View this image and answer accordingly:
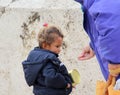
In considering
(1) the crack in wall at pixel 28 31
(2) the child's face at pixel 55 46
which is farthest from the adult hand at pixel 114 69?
(1) the crack in wall at pixel 28 31

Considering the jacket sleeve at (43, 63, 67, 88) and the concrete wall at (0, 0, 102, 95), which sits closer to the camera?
the jacket sleeve at (43, 63, 67, 88)

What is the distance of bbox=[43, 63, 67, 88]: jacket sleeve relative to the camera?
3352 millimetres

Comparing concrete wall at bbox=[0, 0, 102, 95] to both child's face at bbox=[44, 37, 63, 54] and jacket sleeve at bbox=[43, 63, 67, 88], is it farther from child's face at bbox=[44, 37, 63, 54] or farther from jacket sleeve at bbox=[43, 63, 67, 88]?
jacket sleeve at bbox=[43, 63, 67, 88]

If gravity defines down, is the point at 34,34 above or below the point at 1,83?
above

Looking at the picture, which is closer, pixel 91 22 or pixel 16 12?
pixel 91 22

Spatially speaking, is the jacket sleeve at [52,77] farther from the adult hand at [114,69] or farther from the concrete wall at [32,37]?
the adult hand at [114,69]

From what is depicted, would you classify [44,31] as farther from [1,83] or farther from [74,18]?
[1,83]

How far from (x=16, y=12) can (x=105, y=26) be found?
2406 mm

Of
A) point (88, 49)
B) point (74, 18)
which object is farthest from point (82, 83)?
point (88, 49)

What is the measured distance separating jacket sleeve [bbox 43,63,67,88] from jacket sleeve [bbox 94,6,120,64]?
3.78 ft

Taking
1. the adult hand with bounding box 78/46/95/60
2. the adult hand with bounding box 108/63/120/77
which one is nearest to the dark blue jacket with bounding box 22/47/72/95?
the adult hand with bounding box 78/46/95/60

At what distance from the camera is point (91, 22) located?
2.64 meters

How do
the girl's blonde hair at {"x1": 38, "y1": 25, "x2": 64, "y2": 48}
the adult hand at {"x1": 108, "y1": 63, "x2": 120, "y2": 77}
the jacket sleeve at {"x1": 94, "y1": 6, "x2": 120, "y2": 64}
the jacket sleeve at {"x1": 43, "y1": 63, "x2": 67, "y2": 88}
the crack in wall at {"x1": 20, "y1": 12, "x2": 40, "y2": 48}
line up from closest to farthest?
1. the jacket sleeve at {"x1": 94, "y1": 6, "x2": 120, "y2": 64}
2. the adult hand at {"x1": 108, "y1": 63, "x2": 120, "y2": 77}
3. the jacket sleeve at {"x1": 43, "y1": 63, "x2": 67, "y2": 88}
4. the girl's blonde hair at {"x1": 38, "y1": 25, "x2": 64, "y2": 48}
5. the crack in wall at {"x1": 20, "y1": 12, "x2": 40, "y2": 48}

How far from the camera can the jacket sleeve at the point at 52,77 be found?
132 inches
